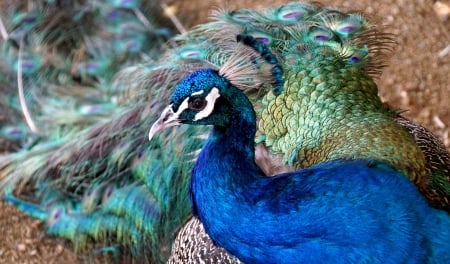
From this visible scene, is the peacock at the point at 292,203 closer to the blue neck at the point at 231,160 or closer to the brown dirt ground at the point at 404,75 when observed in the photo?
the blue neck at the point at 231,160

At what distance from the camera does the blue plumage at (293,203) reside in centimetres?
150

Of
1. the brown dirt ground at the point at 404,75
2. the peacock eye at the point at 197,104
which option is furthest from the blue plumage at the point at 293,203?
the brown dirt ground at the point at 404,75

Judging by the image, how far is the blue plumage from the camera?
150cm

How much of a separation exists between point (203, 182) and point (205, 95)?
21cm

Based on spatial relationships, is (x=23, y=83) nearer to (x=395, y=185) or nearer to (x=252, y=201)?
(x=252, y=201)

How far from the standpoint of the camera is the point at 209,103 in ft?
5.17

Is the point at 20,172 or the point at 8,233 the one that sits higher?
the point at 20,172

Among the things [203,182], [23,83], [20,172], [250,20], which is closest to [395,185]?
[203,182]

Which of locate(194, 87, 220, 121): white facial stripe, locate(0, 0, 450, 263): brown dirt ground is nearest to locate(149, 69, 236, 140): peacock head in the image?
locate(194, 87, 220, 121): white facial stripe

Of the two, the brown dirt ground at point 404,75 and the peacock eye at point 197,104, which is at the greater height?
the peacock eye at point 197,104

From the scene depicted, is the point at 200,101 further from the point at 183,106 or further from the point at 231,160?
the point at 231,160

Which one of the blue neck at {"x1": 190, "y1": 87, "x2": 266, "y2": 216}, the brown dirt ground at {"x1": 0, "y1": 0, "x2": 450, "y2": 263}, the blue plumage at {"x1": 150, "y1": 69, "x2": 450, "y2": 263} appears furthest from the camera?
the brown dirt ground at {"x1": 0, "y1": 0, "x2": 450, "y2": 263}

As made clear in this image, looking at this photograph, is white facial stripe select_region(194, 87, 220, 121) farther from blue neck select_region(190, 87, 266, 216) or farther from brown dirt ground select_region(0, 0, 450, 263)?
brown dirt ground select_region(0, 0, 450, 263)

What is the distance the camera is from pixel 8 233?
2.80 m
